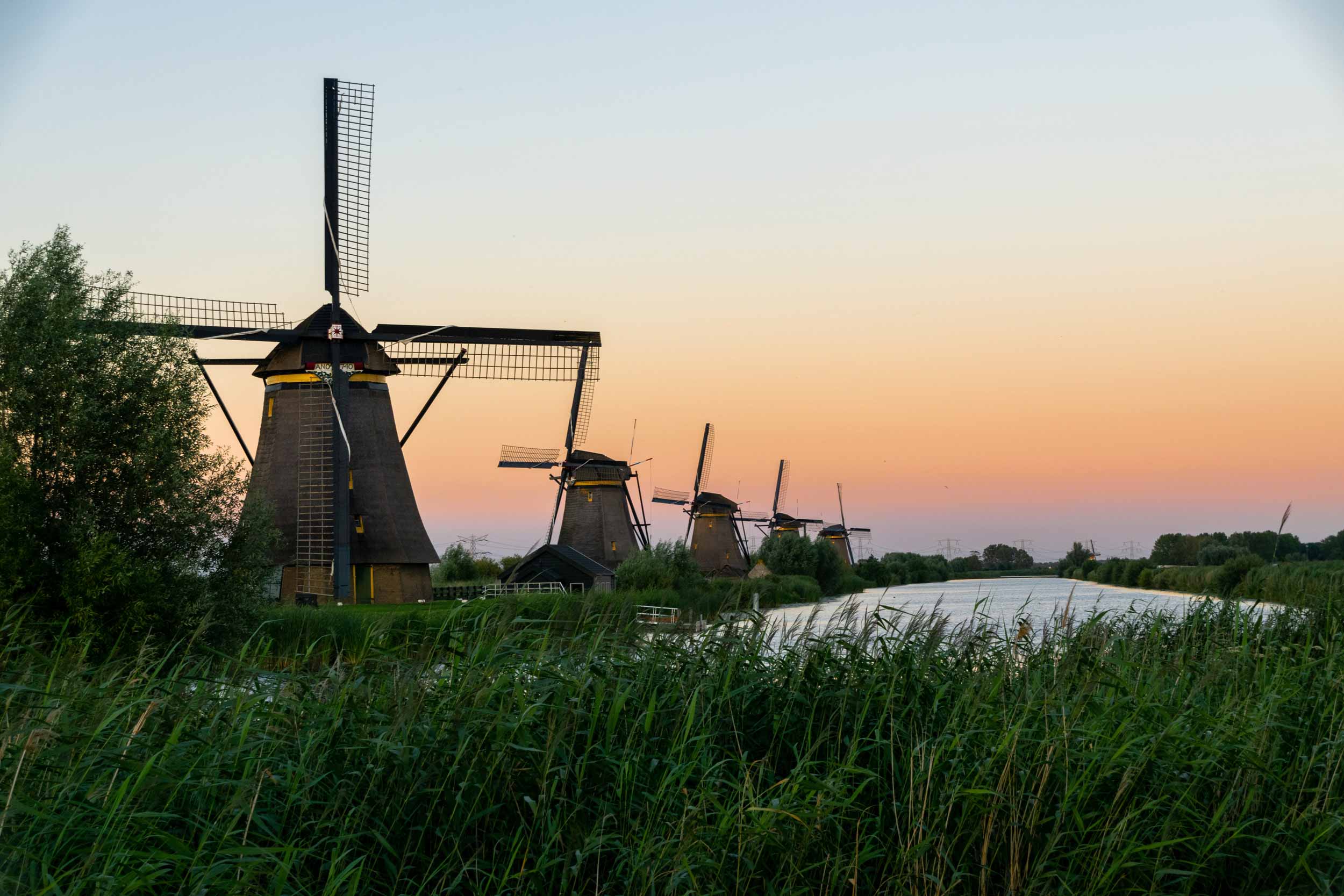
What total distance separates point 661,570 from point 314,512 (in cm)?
1541

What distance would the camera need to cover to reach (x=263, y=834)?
4035 millimetres

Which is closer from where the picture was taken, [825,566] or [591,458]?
[591,458]

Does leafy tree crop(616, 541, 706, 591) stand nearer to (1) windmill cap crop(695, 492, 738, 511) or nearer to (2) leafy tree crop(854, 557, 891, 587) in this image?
(1) windmill cap crop(695, 492, 738, 511)

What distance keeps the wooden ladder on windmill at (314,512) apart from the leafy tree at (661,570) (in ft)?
44.2

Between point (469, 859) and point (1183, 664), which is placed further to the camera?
point (1183, 664)

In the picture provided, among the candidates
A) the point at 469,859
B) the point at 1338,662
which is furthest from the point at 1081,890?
the point at 1338,662

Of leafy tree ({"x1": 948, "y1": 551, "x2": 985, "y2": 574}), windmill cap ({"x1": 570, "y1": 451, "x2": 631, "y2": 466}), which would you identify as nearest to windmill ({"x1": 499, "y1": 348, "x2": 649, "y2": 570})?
windmill cap ({"x1": 570, "y1": 451, "x2": 631, "y2": 466})

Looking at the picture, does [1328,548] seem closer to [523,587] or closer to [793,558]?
[793,558]

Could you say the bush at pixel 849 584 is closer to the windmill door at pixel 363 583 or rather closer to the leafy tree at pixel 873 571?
the leafy tree at pixel 873 571

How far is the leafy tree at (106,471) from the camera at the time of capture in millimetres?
14703

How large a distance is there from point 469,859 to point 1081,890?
256 cm

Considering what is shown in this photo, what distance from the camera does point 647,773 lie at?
4.76 meters

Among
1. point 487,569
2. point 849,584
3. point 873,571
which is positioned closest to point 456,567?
point 487,569

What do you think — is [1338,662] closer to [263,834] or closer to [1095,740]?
[1095,740]
